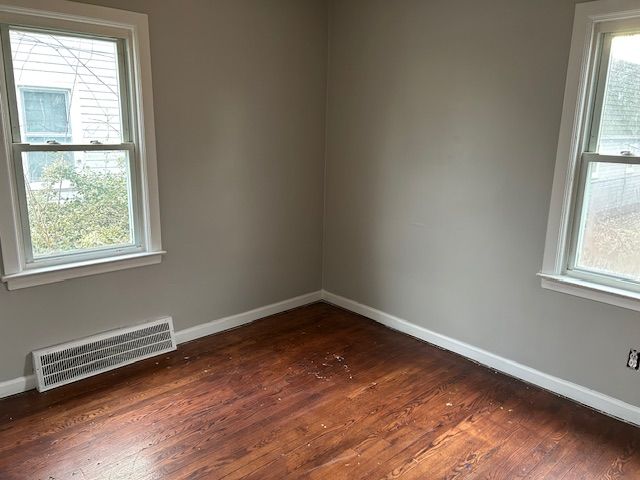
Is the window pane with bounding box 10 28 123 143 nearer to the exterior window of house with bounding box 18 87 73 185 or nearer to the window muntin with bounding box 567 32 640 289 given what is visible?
the exterior window of house with bounding box 18 87 73 185

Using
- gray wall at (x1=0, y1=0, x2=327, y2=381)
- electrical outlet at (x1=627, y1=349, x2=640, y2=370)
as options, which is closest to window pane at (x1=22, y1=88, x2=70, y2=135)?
gray wall at (x1=0, y1=0, x2=327, y2=381)

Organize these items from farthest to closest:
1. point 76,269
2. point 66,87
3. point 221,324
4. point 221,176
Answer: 1. point 221,324
2. point 221,176
3. point 76,269
4. point 66,87

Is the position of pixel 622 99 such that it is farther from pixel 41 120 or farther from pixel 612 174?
pixel 41 120

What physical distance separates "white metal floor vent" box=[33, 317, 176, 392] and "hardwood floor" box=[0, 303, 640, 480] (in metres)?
0.08

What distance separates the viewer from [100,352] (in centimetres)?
297

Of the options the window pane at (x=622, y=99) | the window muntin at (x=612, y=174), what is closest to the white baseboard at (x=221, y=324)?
Result: the window muntin at (x=612, y=174)

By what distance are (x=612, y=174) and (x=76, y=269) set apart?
3.00 metres

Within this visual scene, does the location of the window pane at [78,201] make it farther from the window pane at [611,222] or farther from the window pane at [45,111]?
the window pane at [611,222]

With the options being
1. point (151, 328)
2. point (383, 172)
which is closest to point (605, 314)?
point (383, 172)

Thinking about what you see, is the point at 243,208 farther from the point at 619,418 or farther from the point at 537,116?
the point at 619,418

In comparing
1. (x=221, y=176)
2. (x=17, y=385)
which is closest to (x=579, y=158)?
(x=221, y=176)

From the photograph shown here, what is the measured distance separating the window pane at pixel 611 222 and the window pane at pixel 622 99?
12 cm

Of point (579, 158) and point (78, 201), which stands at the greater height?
point (579, 158)

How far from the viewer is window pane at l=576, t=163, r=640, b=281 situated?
8.17 feet
